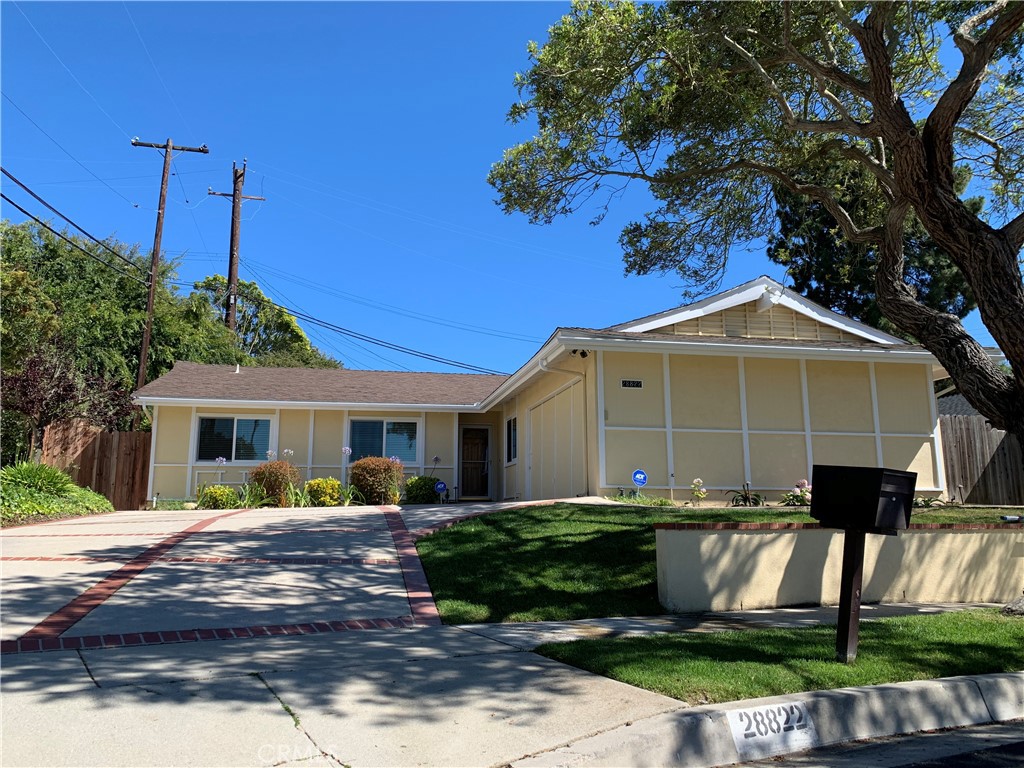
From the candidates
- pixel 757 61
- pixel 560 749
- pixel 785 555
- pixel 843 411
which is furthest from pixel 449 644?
pixel 843 411

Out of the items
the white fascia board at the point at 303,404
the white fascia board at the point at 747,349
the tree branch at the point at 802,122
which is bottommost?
the white fascia board at the point at 303,404

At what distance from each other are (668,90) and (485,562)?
6568 mm

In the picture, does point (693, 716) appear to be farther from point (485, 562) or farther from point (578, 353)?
point (578, 353)

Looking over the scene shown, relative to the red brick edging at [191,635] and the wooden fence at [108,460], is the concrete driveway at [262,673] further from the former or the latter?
the wooden fence at [108,460]

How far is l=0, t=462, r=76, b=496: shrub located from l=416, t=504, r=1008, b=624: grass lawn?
32.0 feet

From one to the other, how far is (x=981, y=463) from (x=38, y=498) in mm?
20782

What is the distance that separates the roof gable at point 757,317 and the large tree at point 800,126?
209cm

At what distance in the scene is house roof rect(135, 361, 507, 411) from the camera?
64.6 ft

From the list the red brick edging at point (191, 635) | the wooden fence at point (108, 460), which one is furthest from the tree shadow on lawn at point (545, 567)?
the wooden fence at point (108, 460)

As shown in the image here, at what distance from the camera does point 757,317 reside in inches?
616

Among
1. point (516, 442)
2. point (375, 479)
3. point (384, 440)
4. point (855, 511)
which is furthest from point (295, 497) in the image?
point (855, 511)

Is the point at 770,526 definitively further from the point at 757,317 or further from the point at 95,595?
the point at 757,317

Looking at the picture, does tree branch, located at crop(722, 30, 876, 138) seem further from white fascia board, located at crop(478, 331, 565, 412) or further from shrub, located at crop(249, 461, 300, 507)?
shrub, located at crop(249, 461, 300, 507)

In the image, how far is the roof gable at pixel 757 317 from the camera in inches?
588
